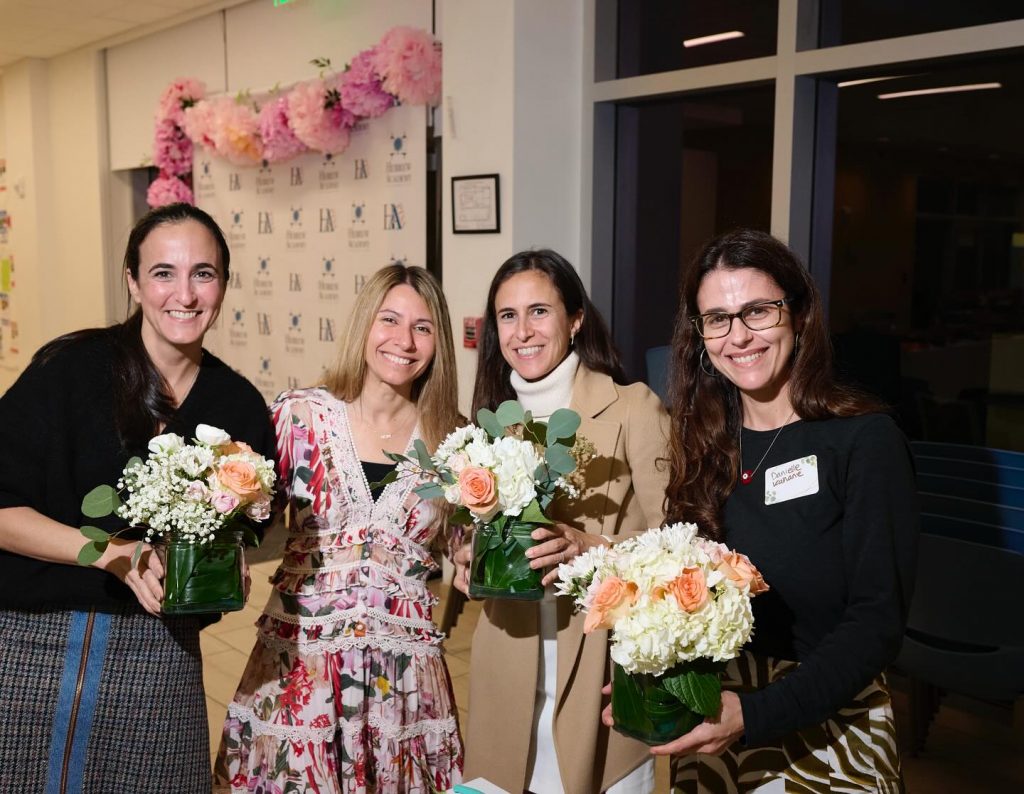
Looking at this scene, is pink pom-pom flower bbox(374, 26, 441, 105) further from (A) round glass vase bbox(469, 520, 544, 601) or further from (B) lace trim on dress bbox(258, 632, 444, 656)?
(A) round glass vase bbox(469, 520, 544, 601)

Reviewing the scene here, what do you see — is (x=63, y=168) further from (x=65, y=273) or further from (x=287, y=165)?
(x=287, y=165)

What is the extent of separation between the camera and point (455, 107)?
475cm

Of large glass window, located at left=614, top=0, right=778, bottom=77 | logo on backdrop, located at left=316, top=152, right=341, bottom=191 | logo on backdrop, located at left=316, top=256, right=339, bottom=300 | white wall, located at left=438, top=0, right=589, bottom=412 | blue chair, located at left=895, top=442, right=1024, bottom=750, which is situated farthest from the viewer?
logo on backdrop, located at left=316, top=256, right=339, bottom=300

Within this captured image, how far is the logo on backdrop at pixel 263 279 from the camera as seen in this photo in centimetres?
671

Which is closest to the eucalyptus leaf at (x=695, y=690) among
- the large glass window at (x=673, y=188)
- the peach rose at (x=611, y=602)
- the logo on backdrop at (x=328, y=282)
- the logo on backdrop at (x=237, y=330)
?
the peach rose at (x=611, y=602)

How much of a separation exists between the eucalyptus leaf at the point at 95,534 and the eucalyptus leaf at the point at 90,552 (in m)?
0.01

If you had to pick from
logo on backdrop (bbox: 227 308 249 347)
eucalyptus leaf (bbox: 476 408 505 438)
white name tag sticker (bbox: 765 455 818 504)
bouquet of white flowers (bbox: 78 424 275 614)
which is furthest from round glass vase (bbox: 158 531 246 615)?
logo on backdrop (bbox: 227 308 249 347)

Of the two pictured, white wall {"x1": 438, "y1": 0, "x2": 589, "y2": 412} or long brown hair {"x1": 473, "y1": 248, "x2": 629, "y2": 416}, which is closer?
long brown hair {"x1": 473, "y1": 248, "x2": 629, "y2": 416}

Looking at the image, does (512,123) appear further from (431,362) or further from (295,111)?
(431,362)

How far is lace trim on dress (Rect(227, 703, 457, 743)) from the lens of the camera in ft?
6.47

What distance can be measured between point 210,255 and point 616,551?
1063 millimetres

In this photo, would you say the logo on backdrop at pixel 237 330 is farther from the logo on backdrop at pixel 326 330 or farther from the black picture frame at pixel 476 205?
the black picture frame at pixel 476 205

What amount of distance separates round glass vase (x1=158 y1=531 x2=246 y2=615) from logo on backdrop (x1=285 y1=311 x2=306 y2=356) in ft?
16.0

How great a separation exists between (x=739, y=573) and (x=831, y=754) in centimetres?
44
